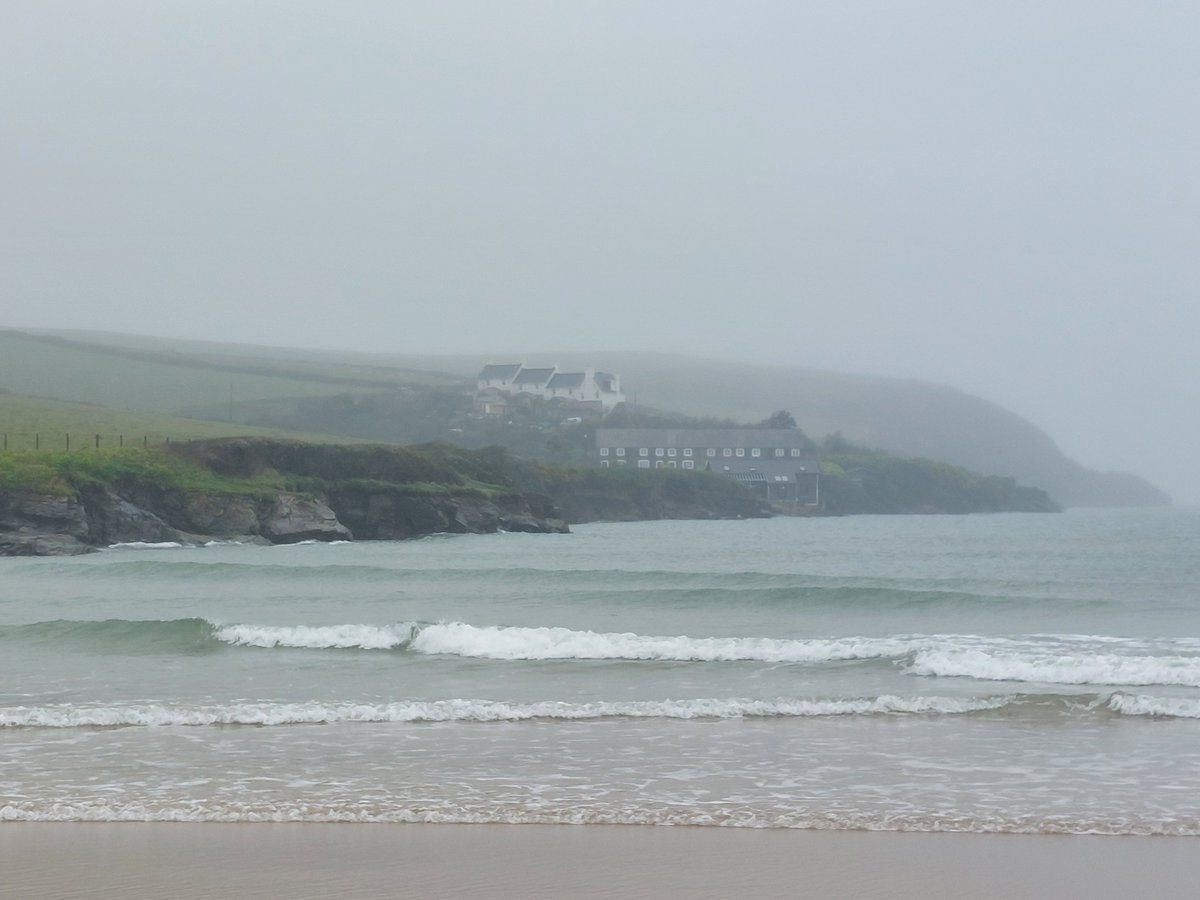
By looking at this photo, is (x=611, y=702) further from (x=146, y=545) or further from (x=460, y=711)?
(x=146, y=545)

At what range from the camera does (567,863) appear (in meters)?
7.73

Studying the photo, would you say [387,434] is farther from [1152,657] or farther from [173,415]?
[1152,657]

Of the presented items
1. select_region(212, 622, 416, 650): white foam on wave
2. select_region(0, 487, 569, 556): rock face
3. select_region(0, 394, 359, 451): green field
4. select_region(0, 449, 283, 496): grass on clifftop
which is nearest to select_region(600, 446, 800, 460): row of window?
select_region(0, 394, 359, 451): green field

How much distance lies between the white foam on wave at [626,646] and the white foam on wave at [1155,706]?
176 inches

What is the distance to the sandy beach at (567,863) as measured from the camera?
7.16m

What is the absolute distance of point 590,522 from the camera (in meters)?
90.0

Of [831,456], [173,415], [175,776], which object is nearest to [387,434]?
[173,415]

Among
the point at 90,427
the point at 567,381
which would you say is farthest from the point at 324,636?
the point at 567,381

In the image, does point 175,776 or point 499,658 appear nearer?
point 175,776

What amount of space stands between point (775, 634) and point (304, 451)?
44540 millimetres

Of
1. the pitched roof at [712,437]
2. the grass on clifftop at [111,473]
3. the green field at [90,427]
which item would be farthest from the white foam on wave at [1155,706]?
the pitched roof at [712,437]

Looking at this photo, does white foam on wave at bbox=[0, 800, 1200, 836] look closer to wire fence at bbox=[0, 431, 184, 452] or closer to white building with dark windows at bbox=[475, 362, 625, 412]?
wire fence at bbox=[0, 431, 184, 452]

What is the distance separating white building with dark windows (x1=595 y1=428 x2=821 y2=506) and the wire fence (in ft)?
167

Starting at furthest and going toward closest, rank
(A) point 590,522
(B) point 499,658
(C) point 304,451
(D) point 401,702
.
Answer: (A) point 590,522
(C) point 304,451
(B) point 499,658
(D) point 401,702
